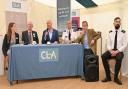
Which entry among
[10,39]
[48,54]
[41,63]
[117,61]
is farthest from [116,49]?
[10,39]

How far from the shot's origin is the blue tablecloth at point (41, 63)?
4.71 m

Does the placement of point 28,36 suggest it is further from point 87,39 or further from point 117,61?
point 117,61

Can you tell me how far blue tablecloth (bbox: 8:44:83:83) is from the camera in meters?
4.71

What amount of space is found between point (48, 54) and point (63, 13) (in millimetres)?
2912

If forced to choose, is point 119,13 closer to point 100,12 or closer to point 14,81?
point 100,12

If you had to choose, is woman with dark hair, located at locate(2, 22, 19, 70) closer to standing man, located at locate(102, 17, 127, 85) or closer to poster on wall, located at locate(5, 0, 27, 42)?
poster on wall, located at locate(5, 0, 27, 42)

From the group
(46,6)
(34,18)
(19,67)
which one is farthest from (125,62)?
(46,6)

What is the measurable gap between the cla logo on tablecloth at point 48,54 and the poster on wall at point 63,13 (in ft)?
8.35

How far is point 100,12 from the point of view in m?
8.58

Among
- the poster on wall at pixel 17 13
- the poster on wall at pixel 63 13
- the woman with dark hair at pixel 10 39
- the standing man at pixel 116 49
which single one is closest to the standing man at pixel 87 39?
the standing man at pixel 116 49

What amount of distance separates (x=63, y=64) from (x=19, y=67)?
962 millimetres

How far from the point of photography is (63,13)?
24.6ft

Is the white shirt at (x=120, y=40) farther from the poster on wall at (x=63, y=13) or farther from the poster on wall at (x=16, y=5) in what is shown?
the poster on wall at (x=16, y=5)

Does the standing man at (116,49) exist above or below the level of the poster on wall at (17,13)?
below
